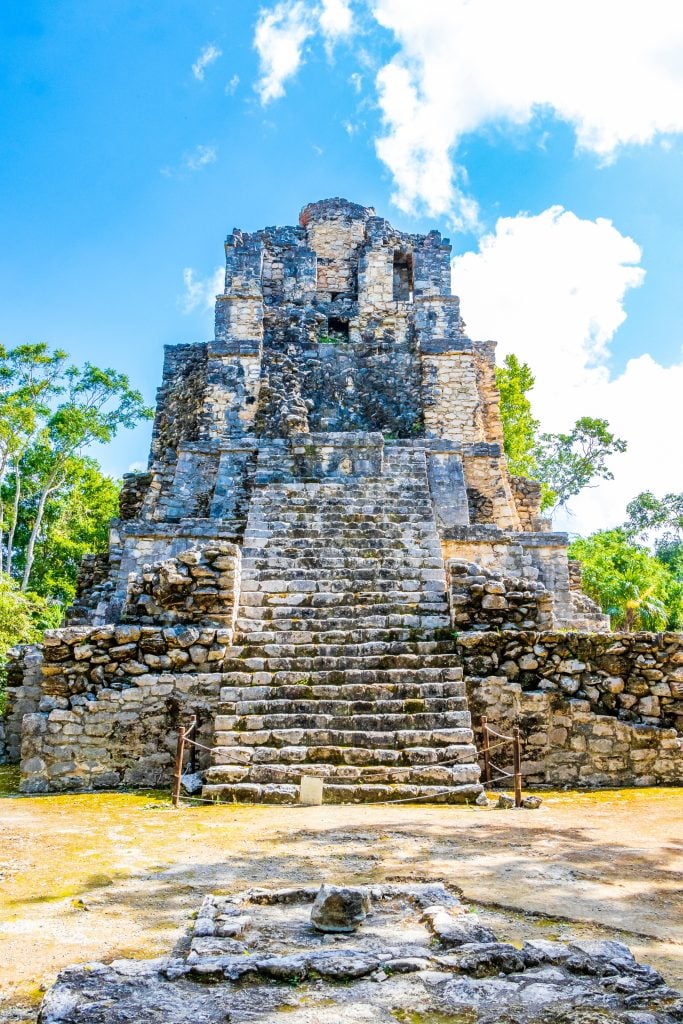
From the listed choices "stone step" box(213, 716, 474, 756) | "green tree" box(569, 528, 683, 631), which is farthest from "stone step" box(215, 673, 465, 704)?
"green tree" box(569, 528, 683, 631)

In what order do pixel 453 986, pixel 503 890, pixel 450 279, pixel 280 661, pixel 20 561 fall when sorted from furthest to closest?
pixel 20 561 → pixel 450 279 → pixel 280 661 → pixel 503 890 → pixel 453 986

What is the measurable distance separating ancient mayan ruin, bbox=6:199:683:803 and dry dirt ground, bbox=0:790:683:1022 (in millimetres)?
617

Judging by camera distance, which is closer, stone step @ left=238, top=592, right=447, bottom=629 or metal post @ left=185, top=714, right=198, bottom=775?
metal post @ left=185, top=714, right=198, bottom=775

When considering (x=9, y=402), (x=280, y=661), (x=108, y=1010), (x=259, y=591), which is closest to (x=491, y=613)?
(x=280, y=661)

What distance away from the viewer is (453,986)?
86.4 inches

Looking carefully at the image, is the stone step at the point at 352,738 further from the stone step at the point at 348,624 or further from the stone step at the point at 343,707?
the stone step at the point at 348,624

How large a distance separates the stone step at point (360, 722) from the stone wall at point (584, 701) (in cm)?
38

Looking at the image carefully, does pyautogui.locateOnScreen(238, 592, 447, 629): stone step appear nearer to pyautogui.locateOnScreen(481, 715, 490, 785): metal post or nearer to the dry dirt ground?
pyautogui.locateOnScreen(481, 715, 490, 785): metal post

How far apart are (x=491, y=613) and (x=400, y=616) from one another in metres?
1.04

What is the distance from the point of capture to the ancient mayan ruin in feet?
20.7

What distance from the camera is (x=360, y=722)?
6.33 meters

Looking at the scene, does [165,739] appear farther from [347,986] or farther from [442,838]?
[347,986]

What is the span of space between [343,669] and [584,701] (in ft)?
7.38

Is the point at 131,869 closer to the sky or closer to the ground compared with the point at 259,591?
closer to the ground
